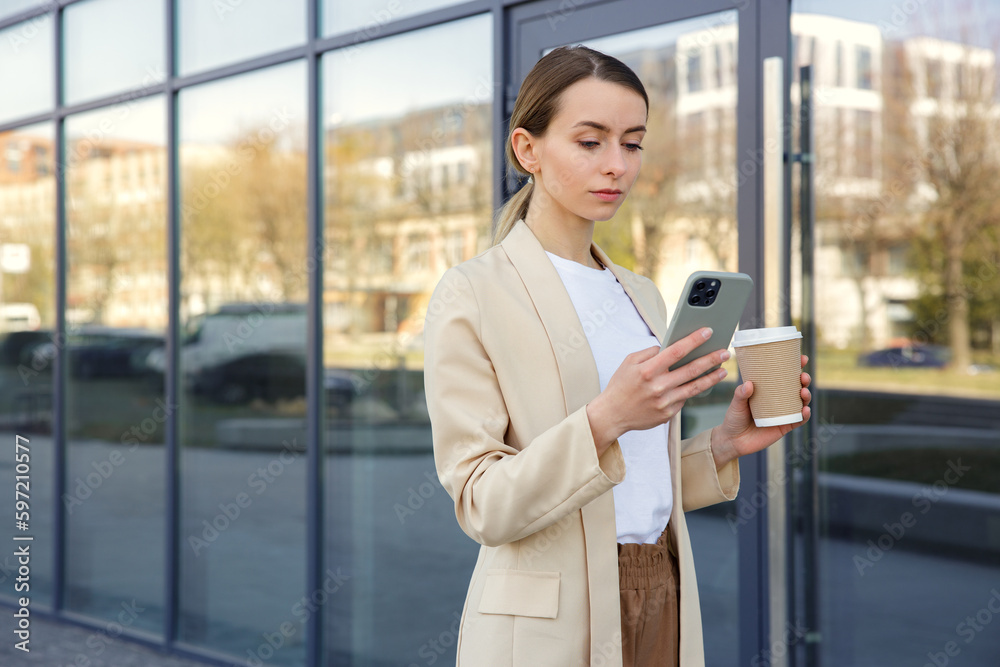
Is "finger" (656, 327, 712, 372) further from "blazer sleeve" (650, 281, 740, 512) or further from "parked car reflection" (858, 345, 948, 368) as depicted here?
"parked car reflection" (858, 345, 948, 368)

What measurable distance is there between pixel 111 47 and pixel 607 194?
3.73m

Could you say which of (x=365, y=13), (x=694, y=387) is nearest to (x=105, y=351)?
(x=365, y=13)

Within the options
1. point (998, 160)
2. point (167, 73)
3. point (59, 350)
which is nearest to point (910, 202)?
point (998, 160)

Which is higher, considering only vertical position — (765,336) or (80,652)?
(765,336)

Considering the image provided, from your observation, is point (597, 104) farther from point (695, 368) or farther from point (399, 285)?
point (399, 285)

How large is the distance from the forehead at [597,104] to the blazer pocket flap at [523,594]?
686 mm

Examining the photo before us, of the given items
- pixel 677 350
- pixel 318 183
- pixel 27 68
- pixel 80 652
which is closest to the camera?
pixel 677 350

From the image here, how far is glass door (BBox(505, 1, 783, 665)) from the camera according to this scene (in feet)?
8.34

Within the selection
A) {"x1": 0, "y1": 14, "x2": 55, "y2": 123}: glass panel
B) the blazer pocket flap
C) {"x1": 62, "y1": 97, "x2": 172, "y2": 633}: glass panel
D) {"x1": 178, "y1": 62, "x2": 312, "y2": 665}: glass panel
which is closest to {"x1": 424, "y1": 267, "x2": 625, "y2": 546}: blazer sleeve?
the blazer pocket flap

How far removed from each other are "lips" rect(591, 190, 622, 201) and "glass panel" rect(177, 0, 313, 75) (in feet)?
8.62

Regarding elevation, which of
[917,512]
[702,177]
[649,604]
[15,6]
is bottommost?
[917,512]

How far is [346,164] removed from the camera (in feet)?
11.7

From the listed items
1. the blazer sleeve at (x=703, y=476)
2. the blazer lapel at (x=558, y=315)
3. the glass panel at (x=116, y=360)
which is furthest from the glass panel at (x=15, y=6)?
the blazer sleeve at (x=703, y=476)

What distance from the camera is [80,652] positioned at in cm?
405
